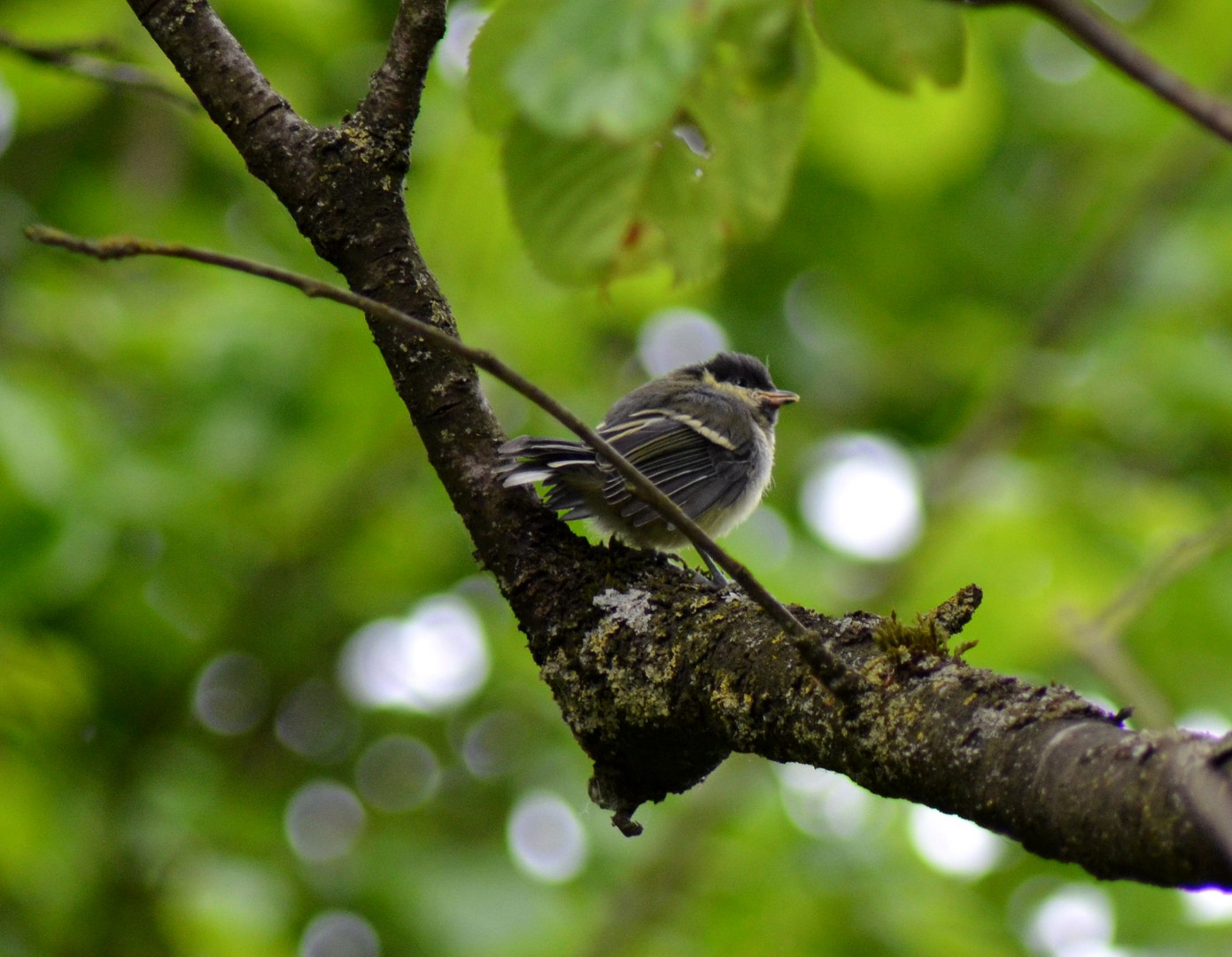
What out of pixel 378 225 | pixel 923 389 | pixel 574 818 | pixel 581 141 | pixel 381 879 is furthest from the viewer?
pixel 923 389

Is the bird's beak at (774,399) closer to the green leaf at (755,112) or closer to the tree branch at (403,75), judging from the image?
the tree branch at (403,75)

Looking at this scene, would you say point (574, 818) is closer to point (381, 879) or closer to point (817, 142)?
point (381, 879)

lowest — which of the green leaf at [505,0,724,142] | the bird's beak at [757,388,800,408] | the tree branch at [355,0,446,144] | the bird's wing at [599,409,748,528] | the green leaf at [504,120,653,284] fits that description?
the green leaf at [505,0,724,142]

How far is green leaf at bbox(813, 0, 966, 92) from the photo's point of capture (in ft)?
3.65

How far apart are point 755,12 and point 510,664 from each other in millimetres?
4569

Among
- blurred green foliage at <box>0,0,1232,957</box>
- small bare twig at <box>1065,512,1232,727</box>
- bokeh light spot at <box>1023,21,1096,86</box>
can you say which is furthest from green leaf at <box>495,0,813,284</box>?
bokeh light spot at <box>1023,21,1096,86</box>

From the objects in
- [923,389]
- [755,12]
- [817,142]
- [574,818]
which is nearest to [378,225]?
[755,12]

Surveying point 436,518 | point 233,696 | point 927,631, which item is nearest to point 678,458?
point 436,518

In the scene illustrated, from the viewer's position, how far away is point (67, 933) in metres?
4.82

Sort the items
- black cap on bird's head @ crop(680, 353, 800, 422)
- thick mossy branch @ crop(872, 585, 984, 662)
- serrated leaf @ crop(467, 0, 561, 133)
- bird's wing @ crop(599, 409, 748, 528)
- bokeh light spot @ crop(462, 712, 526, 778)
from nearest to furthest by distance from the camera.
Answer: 1. serrated leaf @ crop(467, 0, 561, 133)
2. thick mossy branch @ crop(872, 585, 984, 662)
3. bird's wing @ crop(599, 409, 748, 528)
4. black cap on bird's head @ crop(680, 353, 800, 422)
5. bokeh light spot @ crop(462, 712, 526, 778)

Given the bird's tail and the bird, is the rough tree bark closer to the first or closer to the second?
the bird's tail

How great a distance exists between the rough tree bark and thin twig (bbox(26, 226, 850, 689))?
3.7 inches

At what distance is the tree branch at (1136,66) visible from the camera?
29.7 inches

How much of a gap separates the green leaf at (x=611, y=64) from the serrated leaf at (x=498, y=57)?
216 millimetres
